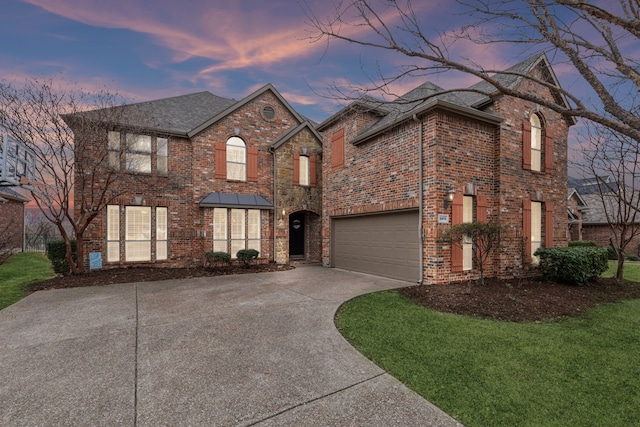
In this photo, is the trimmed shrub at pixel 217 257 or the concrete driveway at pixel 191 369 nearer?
the concrete driveway at pixel 191 369

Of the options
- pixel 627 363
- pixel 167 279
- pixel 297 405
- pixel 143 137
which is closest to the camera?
pixel 297 405

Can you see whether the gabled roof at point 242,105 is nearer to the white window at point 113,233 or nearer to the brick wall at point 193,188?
the brick wall at point 193,188

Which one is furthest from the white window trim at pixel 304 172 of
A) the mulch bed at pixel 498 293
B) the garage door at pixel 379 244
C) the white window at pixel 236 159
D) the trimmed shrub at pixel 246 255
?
the mulch bed at pixel 498 293

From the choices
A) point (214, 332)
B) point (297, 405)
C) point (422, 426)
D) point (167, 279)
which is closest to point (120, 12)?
point (167, 279)

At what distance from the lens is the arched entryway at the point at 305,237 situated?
1384 cm

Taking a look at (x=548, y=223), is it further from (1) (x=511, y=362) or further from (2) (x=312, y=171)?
(2) (x=312, y=171)

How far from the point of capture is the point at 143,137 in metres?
11.0

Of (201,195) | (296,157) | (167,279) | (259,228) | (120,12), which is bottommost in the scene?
(167,279)

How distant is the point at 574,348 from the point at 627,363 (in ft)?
1.68

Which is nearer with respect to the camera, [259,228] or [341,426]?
[341,426]

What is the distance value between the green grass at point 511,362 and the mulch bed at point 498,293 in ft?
1.60

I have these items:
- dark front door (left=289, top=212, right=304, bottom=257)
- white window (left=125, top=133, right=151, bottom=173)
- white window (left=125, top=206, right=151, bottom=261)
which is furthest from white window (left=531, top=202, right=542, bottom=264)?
white window (left=125, top=133, right=151, bottom=173)

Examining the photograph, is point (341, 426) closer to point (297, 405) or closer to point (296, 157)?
point (297, 405)

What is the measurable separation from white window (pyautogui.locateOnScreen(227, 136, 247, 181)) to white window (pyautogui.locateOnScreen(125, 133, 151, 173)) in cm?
301
